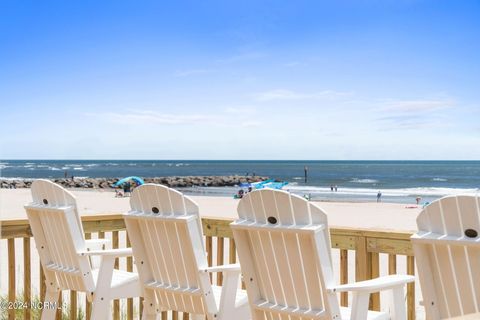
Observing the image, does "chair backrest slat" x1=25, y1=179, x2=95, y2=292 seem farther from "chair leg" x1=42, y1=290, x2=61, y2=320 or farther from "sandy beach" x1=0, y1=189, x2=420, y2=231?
"sandy beach" x1=0, y1=189, x2=420, y2=231

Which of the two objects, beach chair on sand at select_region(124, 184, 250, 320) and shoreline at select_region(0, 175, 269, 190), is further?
shoreline at select_region(0, 175, 269, 190)

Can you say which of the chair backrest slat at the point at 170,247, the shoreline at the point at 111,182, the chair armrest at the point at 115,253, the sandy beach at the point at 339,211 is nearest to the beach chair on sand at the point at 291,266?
the chair backrest slat at the point at 170,247

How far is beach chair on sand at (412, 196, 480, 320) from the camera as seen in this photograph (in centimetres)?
204

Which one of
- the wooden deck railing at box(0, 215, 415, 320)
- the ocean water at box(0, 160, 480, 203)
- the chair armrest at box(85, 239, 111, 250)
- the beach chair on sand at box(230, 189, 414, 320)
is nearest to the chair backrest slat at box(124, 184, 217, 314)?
the beach chair on sand at box(230, 189, 414, 320)

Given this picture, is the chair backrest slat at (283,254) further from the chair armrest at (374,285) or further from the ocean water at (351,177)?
the ocean water at (351,177)

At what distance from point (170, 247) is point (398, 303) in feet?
3.74

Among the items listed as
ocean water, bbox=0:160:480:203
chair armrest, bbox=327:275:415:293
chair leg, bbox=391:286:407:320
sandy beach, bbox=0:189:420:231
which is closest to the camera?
chair armrest, bbox=327:275:415:293

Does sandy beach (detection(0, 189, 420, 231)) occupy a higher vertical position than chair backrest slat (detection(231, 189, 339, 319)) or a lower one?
lower

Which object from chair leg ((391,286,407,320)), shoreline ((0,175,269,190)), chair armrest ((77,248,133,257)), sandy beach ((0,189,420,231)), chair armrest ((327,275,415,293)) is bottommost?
sandy beach ((0,189,420,231))

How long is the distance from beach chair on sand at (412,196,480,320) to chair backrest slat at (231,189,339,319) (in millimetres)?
366

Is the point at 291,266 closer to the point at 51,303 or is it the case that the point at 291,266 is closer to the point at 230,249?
the point at 230,249

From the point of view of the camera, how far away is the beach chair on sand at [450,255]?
204 cm

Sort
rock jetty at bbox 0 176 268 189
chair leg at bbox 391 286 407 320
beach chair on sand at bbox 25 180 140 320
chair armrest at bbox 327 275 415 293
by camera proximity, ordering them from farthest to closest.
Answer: rock jetty at bbox 0 176 268 189, beach chair on sand at bbox 25 180 140 320, chair leg at bbox 391 286 407 320, chair armrest at bbox 327 275 415 293

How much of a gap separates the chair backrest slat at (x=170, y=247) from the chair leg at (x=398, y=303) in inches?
34.4
